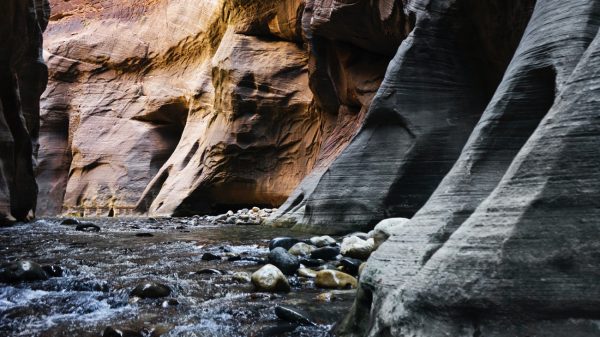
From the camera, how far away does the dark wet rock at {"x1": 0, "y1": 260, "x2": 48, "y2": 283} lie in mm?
4082

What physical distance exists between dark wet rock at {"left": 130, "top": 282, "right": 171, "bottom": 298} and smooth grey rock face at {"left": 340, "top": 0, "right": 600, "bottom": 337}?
1.69 metres

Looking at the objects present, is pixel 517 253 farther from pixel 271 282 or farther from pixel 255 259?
pixel 255 259

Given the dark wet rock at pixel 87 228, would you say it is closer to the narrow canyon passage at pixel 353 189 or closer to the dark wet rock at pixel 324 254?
the narrow canyon passage at pixel 353 189

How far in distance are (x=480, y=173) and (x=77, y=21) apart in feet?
103

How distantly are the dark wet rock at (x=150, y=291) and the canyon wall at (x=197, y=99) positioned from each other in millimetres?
8889

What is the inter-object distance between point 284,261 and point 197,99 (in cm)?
2012

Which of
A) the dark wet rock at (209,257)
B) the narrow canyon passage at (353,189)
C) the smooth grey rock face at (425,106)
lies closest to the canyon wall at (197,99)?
the narrow canyon passage at (353,189)

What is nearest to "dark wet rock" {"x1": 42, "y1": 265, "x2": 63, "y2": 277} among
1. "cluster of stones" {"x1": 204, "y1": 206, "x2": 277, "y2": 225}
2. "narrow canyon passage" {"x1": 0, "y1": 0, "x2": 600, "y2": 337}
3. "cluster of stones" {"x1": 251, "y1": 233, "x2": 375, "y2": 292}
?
"narrow canyon passage" {"x1": 0, "y1": 0, "x2": 600, "y2": 337}

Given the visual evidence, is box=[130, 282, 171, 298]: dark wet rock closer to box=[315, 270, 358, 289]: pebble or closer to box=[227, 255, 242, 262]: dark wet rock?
box=[315, 270, 358, 289]: pebble

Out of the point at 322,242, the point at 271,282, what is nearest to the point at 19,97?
the point at 322,242

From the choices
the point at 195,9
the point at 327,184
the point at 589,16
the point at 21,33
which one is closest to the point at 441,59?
the point at 327,184

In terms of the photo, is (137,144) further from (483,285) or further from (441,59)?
(483,285)

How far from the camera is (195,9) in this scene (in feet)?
83.2

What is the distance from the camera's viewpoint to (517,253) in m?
1.94
